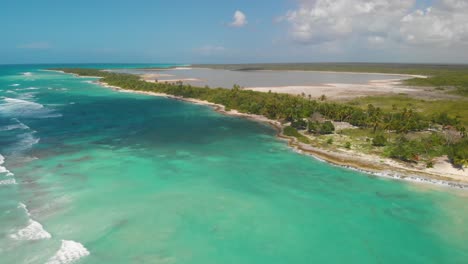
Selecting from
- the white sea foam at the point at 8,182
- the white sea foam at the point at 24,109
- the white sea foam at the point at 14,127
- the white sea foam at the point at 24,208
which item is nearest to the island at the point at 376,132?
the white sea foam at the point at 24,208

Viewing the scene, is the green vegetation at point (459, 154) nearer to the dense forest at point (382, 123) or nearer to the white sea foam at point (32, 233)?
the dense forest at point (382, 123)

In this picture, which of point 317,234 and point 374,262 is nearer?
point 374,262

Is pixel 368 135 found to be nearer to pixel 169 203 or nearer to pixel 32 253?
pixel 169 203

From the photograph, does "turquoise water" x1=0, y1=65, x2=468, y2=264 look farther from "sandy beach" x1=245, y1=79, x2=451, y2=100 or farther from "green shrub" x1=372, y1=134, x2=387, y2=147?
"sandy beach" x1=245, y1=79, x2=451, y2=100

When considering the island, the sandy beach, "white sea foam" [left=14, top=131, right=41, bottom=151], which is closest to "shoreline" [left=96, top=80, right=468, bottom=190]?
the island

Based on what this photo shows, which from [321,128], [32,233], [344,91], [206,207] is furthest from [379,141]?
[344,91]

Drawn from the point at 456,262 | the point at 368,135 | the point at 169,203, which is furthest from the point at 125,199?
the point at 368,135
